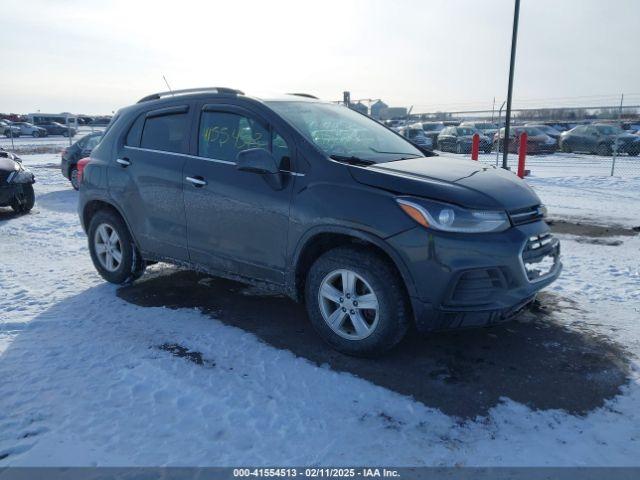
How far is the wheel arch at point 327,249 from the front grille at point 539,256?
0.80m

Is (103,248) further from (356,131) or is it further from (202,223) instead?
(356,131)

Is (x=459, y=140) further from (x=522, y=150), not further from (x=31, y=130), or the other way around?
(x=31, y=130)

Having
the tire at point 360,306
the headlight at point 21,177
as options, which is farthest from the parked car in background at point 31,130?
the tire at point 360,306

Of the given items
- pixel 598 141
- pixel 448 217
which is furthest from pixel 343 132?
pixel 598 141

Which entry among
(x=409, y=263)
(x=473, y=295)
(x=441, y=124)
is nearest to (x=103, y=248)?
(x=409, y=263)

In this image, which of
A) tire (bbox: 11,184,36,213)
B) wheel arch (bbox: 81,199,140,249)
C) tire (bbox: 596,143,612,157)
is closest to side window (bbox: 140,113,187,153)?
wheel arch (bbox: 81,199,140,249)

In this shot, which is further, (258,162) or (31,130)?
(31,130)

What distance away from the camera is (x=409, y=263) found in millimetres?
3211

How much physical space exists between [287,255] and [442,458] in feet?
5.85

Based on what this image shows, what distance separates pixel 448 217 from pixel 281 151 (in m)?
1.38

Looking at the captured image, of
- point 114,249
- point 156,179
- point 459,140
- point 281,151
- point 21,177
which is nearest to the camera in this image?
point 281,151

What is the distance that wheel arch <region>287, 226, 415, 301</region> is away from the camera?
326cm

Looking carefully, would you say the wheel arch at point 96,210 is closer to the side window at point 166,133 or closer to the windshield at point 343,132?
the side window at point 166,133

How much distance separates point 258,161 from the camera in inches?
142
